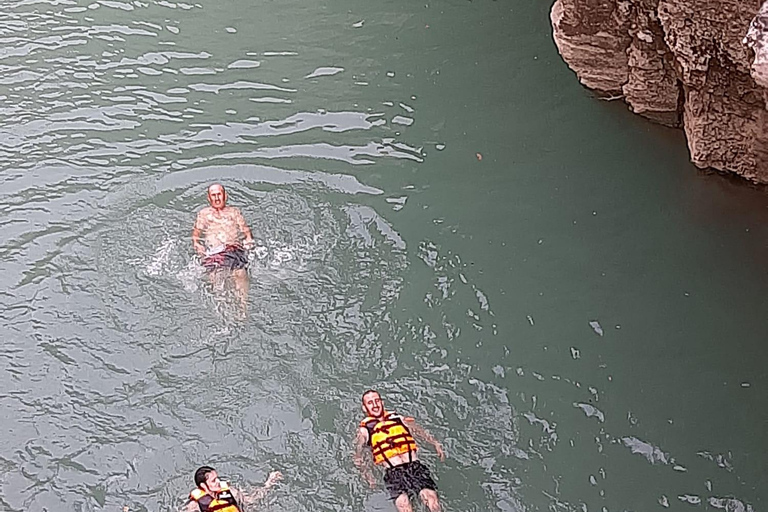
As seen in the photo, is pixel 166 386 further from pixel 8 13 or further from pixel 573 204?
pixel 8 13

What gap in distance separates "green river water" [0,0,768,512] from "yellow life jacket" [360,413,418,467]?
285 mm

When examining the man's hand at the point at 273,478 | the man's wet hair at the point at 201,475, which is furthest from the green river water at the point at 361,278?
the man's wet hair at the point at 201,475

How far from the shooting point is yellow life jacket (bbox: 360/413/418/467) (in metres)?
6.90

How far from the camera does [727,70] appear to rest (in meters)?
8.86

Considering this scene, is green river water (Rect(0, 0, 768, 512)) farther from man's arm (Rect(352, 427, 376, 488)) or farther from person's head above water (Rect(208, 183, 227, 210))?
person's head above water (Rect(208, 183, 227, 210))

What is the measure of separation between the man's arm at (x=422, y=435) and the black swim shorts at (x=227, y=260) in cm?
223

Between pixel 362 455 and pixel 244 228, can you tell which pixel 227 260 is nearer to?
pixel 244 228

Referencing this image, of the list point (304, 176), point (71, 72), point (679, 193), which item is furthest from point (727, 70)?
point (71, 72)

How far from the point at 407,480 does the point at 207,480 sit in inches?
55.7

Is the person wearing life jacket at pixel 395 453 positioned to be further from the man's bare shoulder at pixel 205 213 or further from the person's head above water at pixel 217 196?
the man's bare shoulder at pixel 205 213

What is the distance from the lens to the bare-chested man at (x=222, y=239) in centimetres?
855

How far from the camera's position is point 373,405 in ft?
23.5

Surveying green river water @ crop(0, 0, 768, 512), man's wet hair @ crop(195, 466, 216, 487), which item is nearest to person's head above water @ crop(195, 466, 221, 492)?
man's wet hair @ crop(195, 466, 216, 487)

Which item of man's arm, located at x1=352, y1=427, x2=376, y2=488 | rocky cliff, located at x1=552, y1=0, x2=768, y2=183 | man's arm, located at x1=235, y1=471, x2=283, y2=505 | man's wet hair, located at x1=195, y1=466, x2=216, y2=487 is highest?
rocky cliff, located at x1=552, y1=0, x2=768, y2=183
